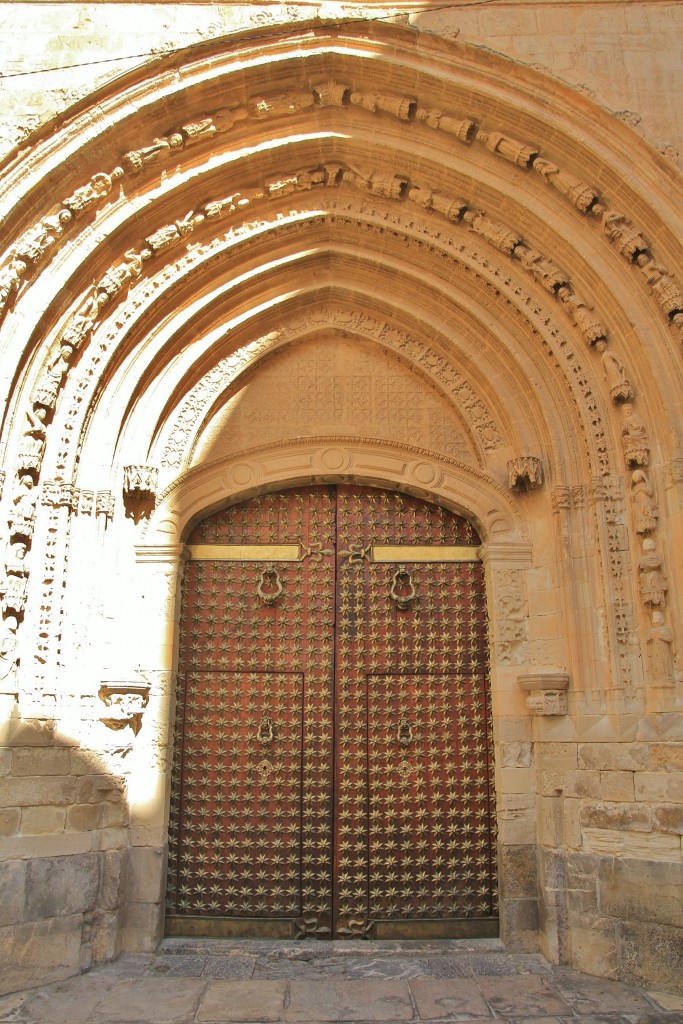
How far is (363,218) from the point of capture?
6.33 m

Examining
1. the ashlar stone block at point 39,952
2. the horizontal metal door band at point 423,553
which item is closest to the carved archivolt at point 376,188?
the horizontal metal door band at point 423,553

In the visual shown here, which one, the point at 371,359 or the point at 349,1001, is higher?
the point at 371,359

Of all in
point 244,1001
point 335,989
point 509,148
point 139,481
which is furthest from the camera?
point 509,148

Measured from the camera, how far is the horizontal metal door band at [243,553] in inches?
240

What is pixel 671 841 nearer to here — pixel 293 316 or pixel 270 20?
pixel 293 316

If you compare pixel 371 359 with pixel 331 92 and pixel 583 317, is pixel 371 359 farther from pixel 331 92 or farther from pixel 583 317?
pixel 331 92

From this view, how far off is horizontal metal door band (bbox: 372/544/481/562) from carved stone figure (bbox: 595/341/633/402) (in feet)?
5.13

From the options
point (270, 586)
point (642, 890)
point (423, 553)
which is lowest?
point (642, 890)

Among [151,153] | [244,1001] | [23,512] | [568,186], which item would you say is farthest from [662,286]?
[244,1001]

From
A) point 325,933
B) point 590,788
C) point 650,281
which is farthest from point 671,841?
point 650,281

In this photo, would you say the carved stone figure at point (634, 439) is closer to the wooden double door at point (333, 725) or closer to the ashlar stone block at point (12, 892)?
the wooden double door at point (333, 725)

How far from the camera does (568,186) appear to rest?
18.7ft

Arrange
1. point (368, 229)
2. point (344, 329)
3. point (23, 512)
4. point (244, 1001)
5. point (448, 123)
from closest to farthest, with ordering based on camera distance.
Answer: point (244, 1001) → point (23, 512) → point (448, 123) → point (368, 229) → point (344, 329)

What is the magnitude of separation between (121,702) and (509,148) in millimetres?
4860
